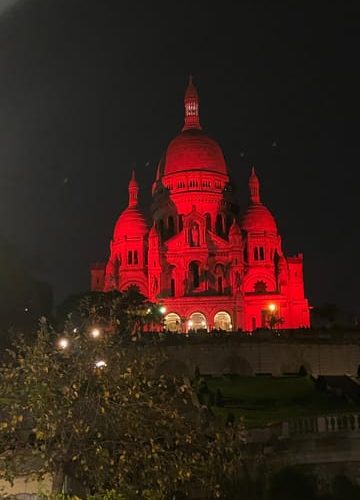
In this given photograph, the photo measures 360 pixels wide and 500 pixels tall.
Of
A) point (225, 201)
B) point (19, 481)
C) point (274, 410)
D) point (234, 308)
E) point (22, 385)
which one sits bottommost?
point (19, 481)

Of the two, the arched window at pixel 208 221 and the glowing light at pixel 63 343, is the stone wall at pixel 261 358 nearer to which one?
the arched window at pixel 208 221

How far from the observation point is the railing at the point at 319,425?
24.8 meters

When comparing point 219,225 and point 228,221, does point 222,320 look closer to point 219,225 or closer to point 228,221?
point 219,225

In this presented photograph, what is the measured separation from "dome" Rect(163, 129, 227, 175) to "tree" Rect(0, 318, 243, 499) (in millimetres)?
72339

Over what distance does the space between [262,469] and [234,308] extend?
2057 inches

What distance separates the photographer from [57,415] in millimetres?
14945

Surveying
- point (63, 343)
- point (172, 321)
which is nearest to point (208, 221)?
point (172, 321)

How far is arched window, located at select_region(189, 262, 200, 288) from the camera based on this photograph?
79.2m

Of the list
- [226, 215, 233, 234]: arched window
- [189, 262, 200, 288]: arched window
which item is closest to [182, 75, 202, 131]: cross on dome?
[226, 215, 233, 234]: arched window

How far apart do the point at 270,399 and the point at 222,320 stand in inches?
1470

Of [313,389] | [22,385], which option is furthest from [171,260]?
[22,385]

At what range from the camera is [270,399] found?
3922 cm

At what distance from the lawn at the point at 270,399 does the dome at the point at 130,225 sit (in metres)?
34.2

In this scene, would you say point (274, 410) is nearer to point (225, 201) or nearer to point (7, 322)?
point (7, 322)
